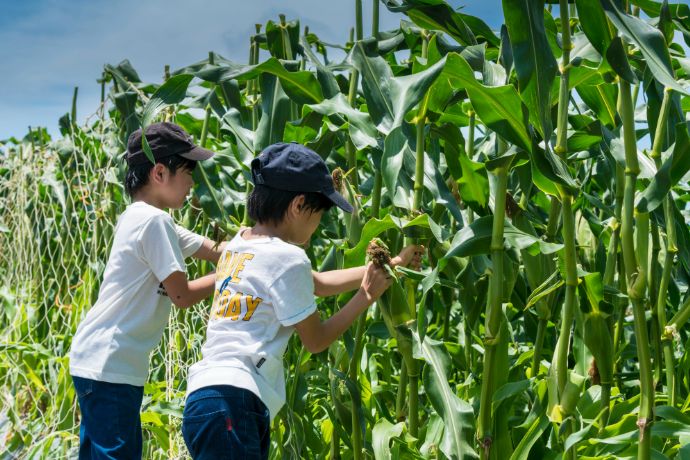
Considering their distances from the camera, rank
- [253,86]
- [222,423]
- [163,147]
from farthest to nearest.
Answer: [253,86] < [163,147] < [222,423]

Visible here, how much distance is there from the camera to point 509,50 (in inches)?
63.9

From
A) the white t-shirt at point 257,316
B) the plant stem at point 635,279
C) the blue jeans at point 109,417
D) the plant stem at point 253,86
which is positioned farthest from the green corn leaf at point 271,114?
the plant stem at point 635,279

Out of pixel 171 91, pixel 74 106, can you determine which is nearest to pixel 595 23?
pixel 171 91

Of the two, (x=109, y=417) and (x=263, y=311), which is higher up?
(x=263, y=311)

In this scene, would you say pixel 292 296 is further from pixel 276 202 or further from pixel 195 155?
pixel 195 155

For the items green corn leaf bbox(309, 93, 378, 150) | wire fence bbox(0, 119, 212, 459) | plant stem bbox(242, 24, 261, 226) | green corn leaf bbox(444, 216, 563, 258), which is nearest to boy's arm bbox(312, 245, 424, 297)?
green corn leaf bbox(444, 216, 563, 258)

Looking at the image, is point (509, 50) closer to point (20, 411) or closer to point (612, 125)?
point (612, 125)

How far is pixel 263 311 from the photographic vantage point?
169 centimetres

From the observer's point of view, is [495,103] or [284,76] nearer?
[495,103]

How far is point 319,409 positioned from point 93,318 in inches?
38.7

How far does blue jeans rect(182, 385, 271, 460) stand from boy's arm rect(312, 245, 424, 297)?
0.31 meters

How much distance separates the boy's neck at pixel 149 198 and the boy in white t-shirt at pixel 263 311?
443mm

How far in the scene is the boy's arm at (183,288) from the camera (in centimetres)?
197

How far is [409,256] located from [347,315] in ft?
0.60
